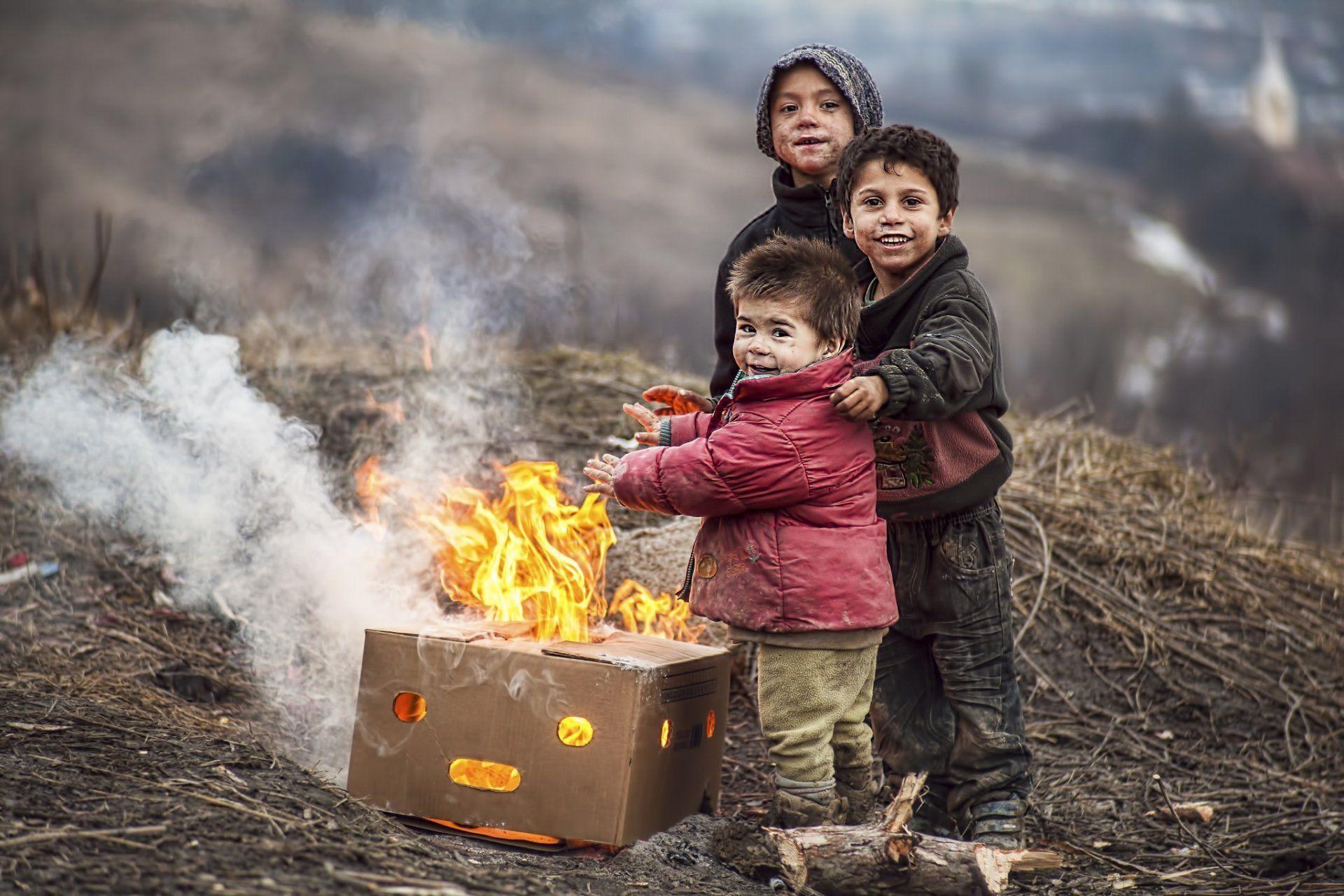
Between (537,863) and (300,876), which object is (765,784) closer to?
(537,863)

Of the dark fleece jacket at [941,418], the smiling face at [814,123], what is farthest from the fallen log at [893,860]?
the smiling face at [814,123]

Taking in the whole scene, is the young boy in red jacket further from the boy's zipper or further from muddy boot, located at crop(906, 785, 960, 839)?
muddy boot, located at crop(906, 785, 960, 839)

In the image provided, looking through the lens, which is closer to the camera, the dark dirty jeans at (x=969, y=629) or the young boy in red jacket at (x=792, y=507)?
the young boy in red jacket at (x=792, y=507)

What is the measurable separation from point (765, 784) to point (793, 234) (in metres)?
1.91

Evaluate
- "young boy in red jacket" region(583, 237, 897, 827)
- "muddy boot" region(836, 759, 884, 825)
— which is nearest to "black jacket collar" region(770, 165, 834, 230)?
"young boy in red jacket" region(583, 237, 897, 827)

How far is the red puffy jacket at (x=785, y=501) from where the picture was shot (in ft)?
9.36

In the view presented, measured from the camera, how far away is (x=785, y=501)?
9.45 ft

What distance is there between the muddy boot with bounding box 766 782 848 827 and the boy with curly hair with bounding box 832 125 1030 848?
55cm

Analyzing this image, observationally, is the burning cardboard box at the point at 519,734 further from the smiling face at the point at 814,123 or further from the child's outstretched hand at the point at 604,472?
the smiling face at the point at 814,123

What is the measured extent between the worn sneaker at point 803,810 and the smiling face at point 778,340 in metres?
1.08

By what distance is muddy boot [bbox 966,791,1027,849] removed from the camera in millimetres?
3207

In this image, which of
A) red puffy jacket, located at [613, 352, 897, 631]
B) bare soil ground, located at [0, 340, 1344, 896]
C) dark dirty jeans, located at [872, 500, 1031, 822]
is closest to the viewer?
bare soil ground, located at [0, 340, 1344, 896]

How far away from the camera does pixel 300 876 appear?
2.26m

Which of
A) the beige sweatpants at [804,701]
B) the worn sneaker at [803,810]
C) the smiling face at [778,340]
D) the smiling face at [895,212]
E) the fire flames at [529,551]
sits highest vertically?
the smiling face at [895,212]
